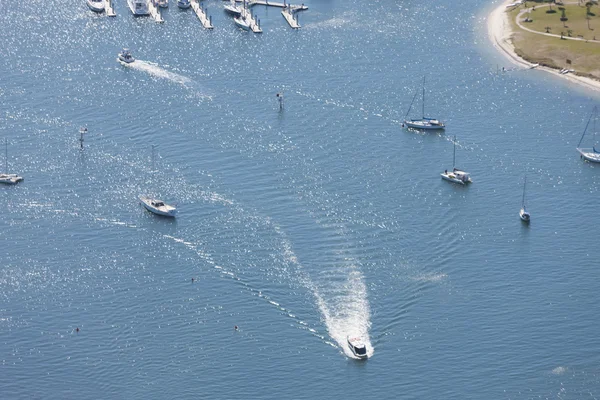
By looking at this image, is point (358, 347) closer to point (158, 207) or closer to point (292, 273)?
point (292, 273)

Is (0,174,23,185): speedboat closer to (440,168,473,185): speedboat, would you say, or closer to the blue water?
the blue water

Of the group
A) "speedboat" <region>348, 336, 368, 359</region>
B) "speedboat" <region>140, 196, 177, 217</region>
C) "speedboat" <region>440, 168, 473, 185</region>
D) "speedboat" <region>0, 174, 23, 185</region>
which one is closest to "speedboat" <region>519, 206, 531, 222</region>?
"speedboat" <region>440, 168, 473, 185</region>

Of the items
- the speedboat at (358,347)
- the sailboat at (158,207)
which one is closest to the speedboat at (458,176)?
the sailboat at (158,207)

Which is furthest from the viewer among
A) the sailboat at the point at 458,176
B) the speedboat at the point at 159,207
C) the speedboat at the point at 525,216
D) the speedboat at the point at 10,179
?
the sailboat at the point at 458,176

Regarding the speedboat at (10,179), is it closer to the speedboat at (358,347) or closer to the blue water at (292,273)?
the blue water at (292,273)

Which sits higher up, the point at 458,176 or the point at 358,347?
the point at 358,347

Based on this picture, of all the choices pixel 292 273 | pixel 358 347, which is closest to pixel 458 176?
pixel 292 273

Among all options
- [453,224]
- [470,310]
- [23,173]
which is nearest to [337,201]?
[453,224]
